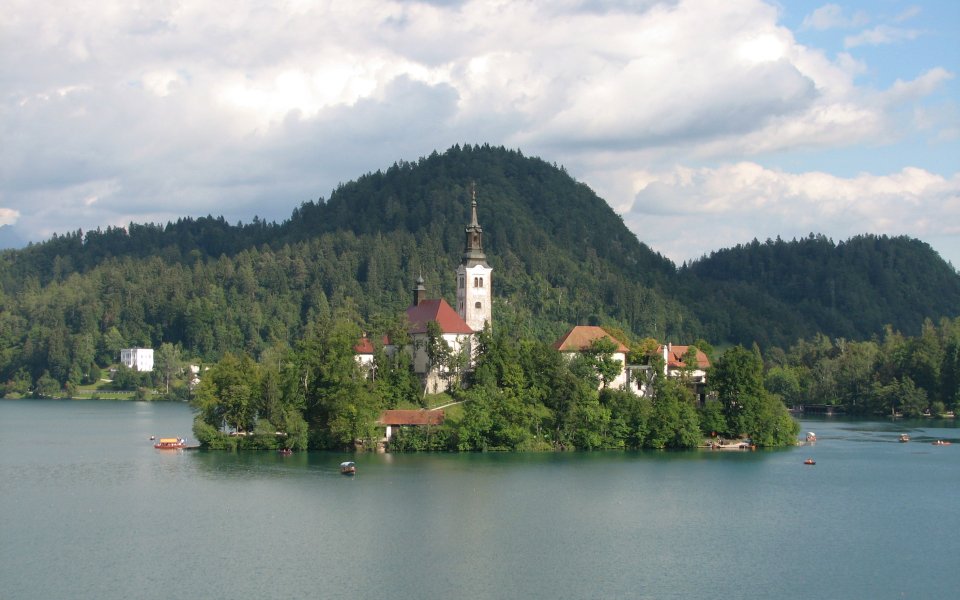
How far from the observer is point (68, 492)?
72.0 metres

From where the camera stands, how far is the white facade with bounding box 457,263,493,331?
109m

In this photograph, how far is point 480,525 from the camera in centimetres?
6062

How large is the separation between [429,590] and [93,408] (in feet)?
435

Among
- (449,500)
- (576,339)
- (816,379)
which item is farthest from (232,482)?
(816,379)

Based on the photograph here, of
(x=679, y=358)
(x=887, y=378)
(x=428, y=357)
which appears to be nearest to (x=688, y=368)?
(x=679, y=358)

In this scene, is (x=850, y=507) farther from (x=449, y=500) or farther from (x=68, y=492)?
(x=68, y=492)

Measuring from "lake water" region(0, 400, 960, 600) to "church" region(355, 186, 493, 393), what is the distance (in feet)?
41.3

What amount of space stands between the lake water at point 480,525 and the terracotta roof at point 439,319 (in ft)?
53.6

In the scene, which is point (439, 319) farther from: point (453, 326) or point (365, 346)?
point (365, 346)

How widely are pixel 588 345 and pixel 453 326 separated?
1194 centimetres

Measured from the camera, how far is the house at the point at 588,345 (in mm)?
100000

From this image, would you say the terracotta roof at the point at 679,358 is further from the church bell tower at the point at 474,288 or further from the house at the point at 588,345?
the church bell tower at the point at 474,288

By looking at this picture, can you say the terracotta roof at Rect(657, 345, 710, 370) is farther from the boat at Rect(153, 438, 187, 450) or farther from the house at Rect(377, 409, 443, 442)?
the boat at Rect(153, 438, 187, 450)

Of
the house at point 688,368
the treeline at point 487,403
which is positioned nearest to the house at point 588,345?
the treeline at point 487,403
